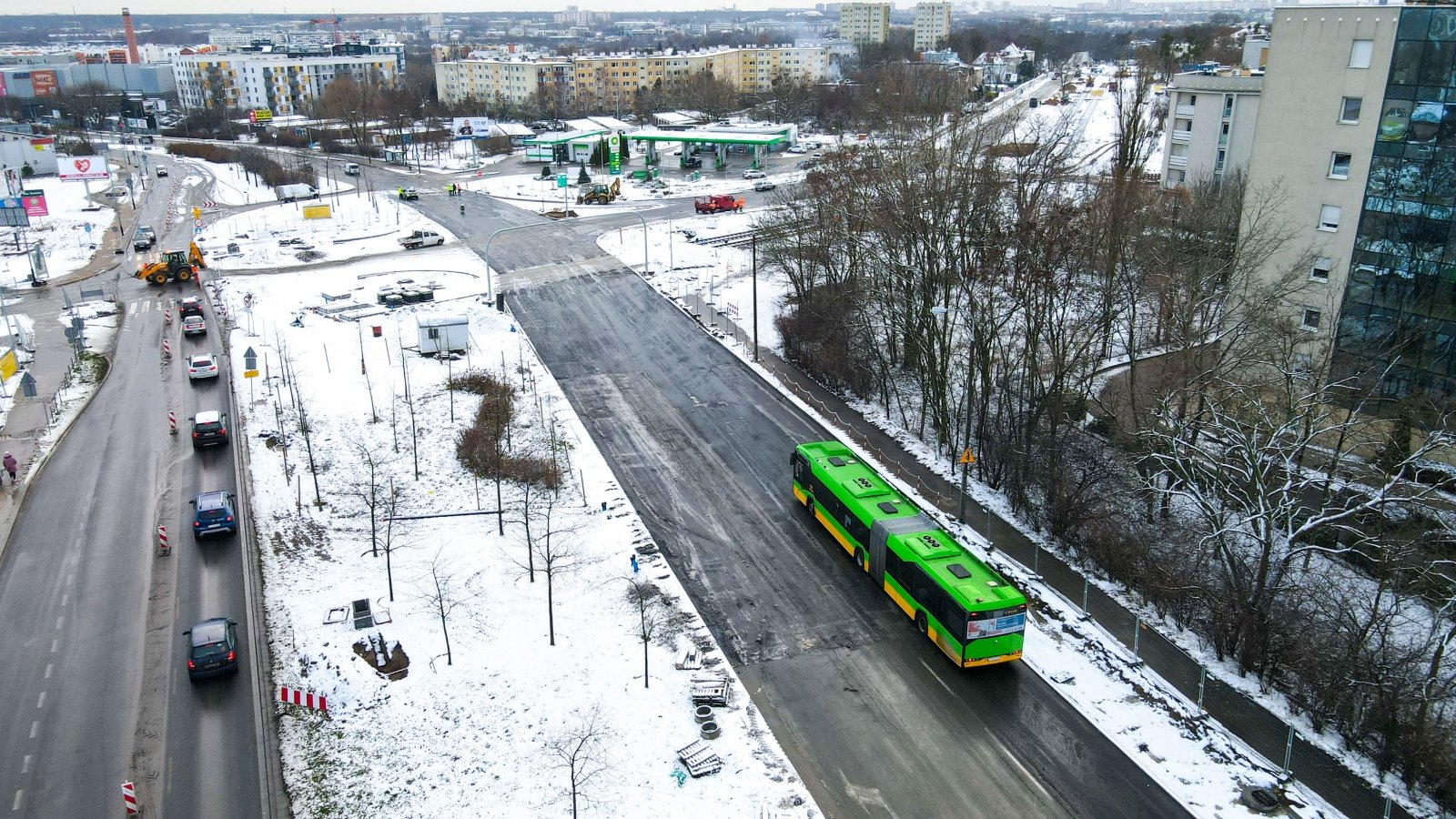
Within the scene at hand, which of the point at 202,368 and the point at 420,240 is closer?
the point at 202,368

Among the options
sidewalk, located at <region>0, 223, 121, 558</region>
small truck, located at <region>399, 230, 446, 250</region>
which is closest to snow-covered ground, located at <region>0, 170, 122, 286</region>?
sidewalk, located at <region>0, 223, 121, 558</region>

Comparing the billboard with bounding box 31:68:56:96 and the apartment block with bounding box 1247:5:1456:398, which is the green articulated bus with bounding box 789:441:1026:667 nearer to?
the apartment block with bounding box 1247:5:1456:398

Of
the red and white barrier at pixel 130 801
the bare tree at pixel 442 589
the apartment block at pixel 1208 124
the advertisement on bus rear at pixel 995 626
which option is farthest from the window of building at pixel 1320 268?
the red and white barrier at pixel 130 801

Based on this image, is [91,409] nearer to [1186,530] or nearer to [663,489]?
[663,489]

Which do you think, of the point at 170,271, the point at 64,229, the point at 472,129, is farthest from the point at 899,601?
the point at 472,129

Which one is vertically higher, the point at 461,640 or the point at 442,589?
the point at 442,589

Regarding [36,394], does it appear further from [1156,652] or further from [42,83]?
[42,83]
